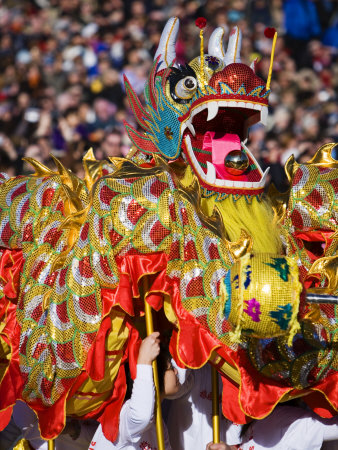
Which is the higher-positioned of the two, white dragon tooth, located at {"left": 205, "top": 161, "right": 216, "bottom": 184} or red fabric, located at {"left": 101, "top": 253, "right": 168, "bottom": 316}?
white dragon tooth, located at {"left": 205, "top": 161, "right": 216, "bottom": 184}

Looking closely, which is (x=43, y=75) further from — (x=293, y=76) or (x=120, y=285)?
(x=120, y=285)

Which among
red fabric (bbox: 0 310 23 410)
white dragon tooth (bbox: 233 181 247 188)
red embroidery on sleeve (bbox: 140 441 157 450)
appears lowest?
red embroidery on sleeve (bbox: 140 441 157 450)

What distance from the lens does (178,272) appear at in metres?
2.46

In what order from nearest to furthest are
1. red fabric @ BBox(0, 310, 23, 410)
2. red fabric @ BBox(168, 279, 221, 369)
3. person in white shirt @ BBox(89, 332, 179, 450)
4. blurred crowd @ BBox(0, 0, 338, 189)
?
red fabric @ BBox(168, 279, 221, 369) < person in white shirt @ BBox(89, 332, 179, 450) < red fabric @ BBox(0, 310, 23, 410) < blurred crowd @ BBox(0, 0, 338, 189)

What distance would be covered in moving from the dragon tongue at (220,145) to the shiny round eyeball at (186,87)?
0.57 ft

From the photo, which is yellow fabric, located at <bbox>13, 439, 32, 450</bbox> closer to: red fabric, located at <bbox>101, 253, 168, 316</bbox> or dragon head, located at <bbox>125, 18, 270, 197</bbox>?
red fabric, located at <bbox>101, 253, 168, 316</bbox>

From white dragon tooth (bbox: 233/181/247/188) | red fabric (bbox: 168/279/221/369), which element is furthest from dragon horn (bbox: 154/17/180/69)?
red fabric (bbox: 168/279/221/369)

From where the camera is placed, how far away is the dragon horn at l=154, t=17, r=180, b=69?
2994 millimetres

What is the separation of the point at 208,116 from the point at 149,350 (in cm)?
90

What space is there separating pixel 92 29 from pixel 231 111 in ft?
16.8

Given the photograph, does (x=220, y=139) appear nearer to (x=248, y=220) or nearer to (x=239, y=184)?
(x=239, y=184)

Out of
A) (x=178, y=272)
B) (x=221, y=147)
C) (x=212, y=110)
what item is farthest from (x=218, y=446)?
(x=212, y=110)

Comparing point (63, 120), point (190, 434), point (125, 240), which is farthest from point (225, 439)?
point (63, 120)

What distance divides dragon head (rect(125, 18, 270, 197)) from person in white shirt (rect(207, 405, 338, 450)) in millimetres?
929
